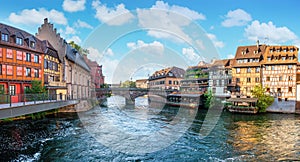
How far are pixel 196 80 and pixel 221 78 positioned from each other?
28.3ft

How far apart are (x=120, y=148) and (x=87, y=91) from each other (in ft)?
123

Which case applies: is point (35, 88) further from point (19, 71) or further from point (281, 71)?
point (281, 71)

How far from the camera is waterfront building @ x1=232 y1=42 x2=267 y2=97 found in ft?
137

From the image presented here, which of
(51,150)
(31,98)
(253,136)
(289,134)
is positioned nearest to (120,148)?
(51,150)

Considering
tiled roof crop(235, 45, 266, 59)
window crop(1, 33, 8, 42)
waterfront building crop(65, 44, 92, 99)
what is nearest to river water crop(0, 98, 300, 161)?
window crop(1, 33, 8, 42)

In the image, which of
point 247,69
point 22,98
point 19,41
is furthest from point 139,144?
point 247,69

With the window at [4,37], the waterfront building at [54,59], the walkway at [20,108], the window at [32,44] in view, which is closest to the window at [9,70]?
the window at [4,37]

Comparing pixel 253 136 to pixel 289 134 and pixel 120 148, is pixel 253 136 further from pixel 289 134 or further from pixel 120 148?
pixel 120 148

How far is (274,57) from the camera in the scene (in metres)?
39.9

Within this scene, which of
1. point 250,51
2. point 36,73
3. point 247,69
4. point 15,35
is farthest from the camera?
point 250,51

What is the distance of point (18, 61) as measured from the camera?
2647 cm

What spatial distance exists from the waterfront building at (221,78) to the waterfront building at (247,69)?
1.69 metres

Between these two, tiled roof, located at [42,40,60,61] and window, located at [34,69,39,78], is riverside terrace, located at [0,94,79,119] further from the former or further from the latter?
tiled roof, located at [42,40,60,61]

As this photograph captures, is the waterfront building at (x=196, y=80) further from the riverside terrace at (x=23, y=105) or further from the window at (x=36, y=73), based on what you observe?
the riverside terrace at (x=23, y=105)
